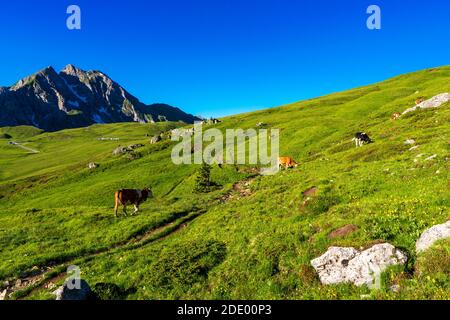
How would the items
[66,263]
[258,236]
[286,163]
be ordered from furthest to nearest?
[286,163] → [66,263] → [258,236]

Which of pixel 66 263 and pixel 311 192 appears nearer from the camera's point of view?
pixel 66 263

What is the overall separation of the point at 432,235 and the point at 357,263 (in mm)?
3263

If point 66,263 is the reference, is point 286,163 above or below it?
above

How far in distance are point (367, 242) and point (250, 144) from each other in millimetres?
67661

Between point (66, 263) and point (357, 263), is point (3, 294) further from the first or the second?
point (357, 263)

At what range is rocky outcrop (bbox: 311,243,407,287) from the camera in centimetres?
1461

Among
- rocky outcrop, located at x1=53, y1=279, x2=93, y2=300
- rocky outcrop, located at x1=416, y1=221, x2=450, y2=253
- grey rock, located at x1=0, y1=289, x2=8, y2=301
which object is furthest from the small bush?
rocky outcrop, located at x1=416, y1=221, x2=450, y2=253

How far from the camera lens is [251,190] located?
44.1 metres

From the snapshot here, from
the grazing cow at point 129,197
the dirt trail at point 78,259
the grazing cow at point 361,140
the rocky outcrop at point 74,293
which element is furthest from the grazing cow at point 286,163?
the rocky outcrop at point 74,293

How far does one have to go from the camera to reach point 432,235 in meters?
15.4

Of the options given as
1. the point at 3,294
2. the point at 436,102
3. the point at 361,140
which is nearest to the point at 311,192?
the point at 3,294

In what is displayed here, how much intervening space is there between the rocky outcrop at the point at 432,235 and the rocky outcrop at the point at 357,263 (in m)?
0.99

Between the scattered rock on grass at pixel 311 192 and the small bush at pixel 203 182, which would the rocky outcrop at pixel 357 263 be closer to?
the scattered rock on grass at pixel 311 192
